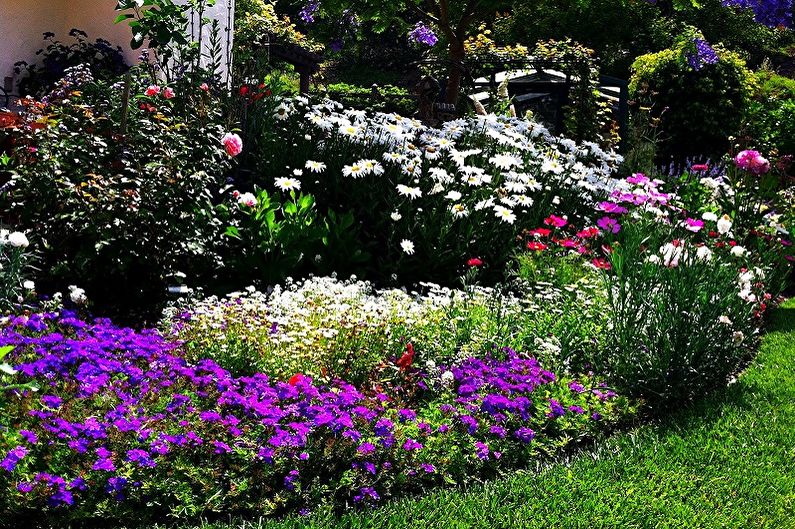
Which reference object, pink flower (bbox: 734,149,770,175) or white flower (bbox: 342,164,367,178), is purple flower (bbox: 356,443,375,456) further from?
pink flower (bbox: 734,149,770,175)

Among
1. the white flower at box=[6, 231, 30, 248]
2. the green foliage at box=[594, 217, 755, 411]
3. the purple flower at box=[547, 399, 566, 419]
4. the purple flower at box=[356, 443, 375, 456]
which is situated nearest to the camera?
the purple flower at box=[356, 443, 375, 456]

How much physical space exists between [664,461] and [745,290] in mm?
1389

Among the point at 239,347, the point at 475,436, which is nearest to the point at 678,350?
the point at 475,436

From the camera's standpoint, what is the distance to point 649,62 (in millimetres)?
14234

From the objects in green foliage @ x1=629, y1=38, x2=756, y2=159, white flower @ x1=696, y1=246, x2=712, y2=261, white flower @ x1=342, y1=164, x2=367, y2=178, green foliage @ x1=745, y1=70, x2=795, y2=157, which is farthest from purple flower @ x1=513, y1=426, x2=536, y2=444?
green foliage @ x1=629, y1=38, x2=756, y2=159

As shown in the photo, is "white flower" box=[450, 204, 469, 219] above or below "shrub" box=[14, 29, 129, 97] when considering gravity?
below

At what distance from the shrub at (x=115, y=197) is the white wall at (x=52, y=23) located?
304 cm

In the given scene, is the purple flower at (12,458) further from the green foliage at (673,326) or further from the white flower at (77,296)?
the green foliage at (673,326)

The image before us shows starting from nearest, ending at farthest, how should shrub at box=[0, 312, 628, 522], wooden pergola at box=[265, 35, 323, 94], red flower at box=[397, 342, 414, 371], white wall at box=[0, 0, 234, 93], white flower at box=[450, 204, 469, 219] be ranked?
shrub at box=[0, 312, 628, 522] < red flower at box=[397, 342, 414, 371] < white flower at box=[450, 204, 469, 219] < white wall at box=[0, 0, 234, 93] < wooden pergola at box=[265, 35, 323, 94]

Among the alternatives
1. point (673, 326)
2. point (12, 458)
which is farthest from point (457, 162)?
point (12, 458)

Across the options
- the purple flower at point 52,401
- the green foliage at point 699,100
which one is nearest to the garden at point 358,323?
the purple flower at point 52,401

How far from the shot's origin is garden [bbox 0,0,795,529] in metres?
3.32

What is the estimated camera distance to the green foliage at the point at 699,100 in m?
13.4

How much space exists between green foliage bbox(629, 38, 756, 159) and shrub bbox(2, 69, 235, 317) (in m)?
9.66
